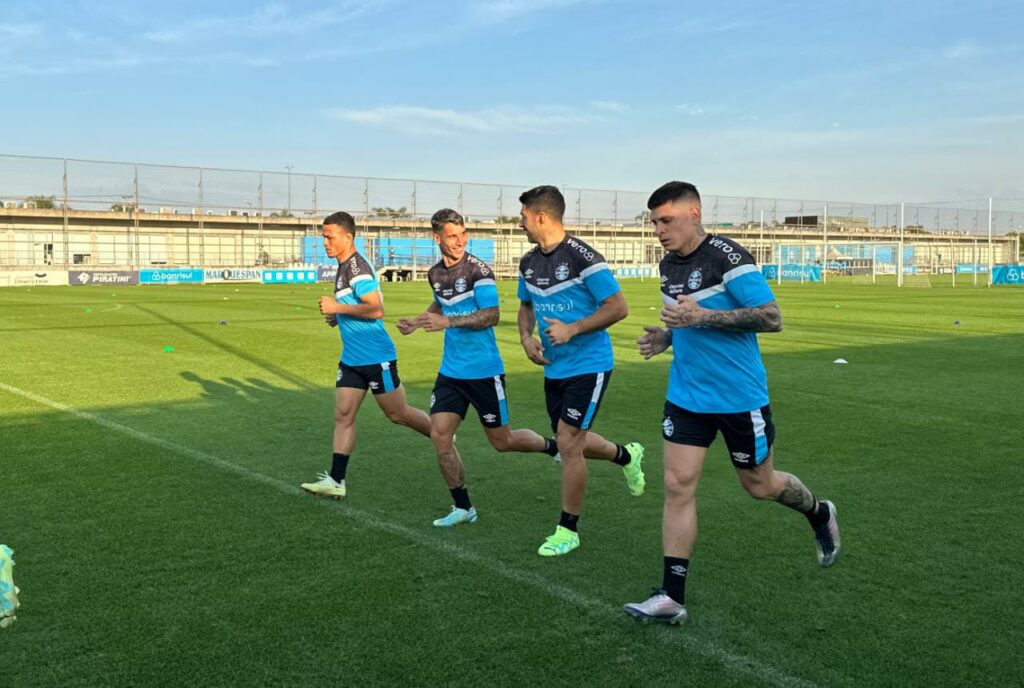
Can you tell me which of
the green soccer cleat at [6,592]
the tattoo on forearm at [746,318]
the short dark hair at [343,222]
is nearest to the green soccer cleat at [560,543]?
the tattoo on forearm at [746,318]

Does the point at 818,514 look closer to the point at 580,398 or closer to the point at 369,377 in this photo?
the point at 580,398

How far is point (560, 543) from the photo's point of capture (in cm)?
547

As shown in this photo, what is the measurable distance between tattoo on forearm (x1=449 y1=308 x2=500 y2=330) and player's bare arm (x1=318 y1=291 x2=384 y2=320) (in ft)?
3.21

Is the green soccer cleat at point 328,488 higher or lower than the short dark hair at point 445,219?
lower

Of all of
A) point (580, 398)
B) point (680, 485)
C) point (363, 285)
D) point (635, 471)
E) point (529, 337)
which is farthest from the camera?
point (363, 285)

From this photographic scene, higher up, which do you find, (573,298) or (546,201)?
(546,201)

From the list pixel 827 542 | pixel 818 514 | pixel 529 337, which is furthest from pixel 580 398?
pixel 827 542

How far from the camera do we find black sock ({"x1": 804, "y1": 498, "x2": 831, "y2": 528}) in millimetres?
5035

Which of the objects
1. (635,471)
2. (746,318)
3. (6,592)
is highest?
(746,318)

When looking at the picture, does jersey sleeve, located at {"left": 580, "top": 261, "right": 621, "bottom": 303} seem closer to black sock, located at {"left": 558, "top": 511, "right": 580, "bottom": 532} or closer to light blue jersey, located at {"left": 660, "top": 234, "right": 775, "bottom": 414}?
light blue jersey, located at {"left": 660, "top": 234, "right": 775, "bottom": 414}

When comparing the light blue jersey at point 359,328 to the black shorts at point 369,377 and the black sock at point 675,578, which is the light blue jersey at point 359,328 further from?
the black sock at point 675,578

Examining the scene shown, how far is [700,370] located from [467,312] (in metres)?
2.08

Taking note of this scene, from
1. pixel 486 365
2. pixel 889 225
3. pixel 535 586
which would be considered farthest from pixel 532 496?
pixel 889 225

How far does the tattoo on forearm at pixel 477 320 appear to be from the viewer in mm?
6125
